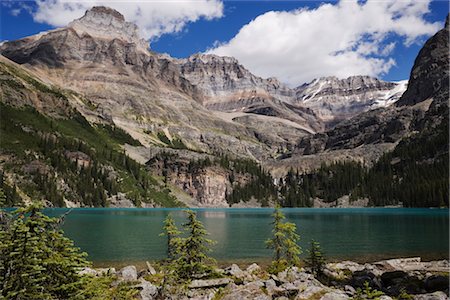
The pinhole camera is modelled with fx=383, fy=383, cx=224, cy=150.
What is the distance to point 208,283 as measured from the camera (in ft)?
89.7

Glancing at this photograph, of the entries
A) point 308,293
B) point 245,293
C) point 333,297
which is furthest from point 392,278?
point 245,293

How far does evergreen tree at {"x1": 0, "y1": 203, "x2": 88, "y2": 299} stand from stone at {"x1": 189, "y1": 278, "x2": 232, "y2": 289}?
12.3 metres

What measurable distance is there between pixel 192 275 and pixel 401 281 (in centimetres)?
1870

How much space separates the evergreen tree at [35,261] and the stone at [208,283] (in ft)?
40.3

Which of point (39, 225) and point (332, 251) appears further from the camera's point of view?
point (332, 251)

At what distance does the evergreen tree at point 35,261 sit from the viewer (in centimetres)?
1355

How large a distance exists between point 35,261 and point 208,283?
15.9 m

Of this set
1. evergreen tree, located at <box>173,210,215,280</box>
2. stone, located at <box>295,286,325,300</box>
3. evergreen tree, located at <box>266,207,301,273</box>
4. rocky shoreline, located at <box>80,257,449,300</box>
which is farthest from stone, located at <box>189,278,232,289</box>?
evergreen tree, located at <box>266,207,301,273</box>

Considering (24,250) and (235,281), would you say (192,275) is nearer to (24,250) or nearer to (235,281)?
(235,281)

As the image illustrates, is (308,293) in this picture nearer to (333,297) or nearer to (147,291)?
(333,297)

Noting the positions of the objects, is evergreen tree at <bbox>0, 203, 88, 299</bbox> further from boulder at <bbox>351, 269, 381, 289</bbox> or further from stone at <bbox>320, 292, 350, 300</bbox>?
boulder at <bbox>351, 269, 381, 289</bbox>

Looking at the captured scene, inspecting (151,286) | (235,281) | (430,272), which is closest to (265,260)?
(430,272)

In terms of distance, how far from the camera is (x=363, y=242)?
247 ft

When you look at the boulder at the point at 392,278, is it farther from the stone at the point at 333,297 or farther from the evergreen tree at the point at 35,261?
the evergreen tree at the point at 35,261
